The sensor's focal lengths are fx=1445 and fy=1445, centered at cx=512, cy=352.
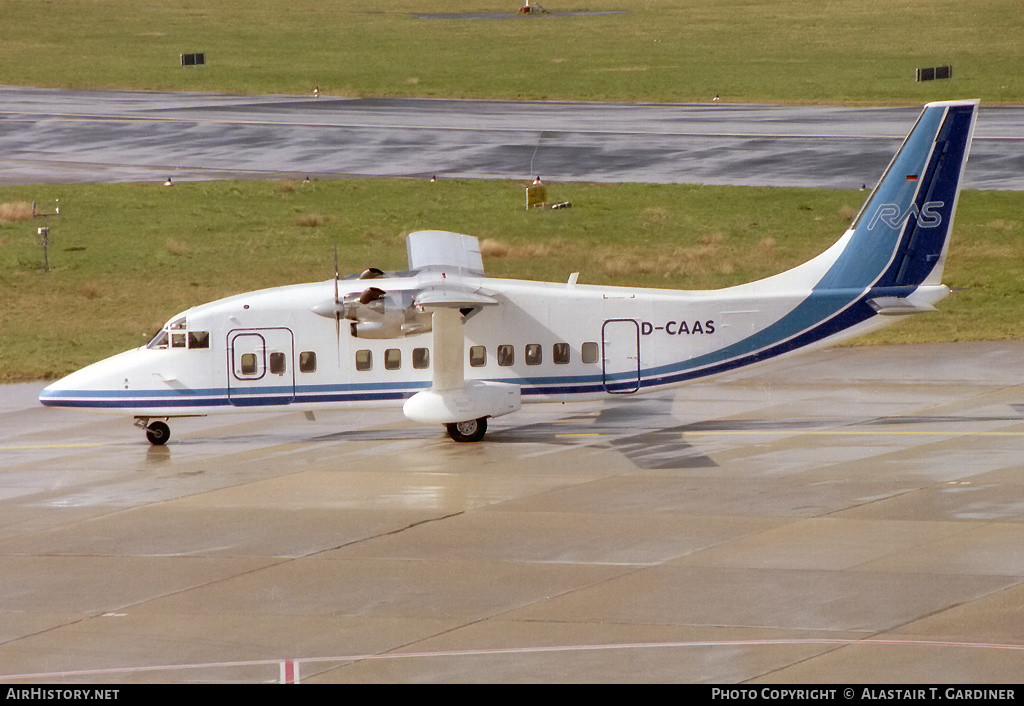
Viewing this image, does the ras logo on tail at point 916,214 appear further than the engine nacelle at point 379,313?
Yes

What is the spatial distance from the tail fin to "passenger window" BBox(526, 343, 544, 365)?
6169 millimetres

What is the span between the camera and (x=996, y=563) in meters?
20.8

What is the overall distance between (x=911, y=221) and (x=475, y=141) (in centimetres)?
4119

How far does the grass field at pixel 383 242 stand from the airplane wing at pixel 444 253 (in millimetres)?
13920

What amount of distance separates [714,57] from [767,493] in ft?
252

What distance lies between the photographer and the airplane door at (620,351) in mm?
31125

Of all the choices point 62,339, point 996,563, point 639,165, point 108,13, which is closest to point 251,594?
point 996,563

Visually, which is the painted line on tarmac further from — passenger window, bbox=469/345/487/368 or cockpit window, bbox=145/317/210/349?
cockpit window, bbox=145/317/210/349

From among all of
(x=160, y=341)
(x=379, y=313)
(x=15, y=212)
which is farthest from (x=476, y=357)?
(x=15, y=212)

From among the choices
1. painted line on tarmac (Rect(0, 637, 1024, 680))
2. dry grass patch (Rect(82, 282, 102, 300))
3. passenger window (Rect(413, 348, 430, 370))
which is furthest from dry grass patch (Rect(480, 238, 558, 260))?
painted line on tarmac (Rect(0, 637, 1024, 680))

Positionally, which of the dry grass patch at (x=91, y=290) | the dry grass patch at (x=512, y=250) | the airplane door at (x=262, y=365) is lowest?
the airplane door at (x=262, y=365)

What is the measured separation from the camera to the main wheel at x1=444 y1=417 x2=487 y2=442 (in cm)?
3120

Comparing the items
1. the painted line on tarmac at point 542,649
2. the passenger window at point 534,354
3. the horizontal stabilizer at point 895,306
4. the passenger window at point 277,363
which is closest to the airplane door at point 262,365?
the passenger window at point 277,363

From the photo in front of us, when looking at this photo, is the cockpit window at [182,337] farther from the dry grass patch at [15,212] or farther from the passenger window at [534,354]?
the dry grass patch at [15,212]
